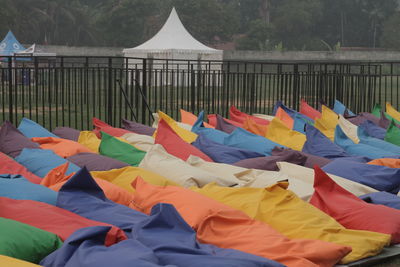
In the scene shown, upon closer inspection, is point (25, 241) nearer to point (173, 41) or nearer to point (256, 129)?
point (256, 129)

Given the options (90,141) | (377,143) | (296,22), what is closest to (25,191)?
(90,141)

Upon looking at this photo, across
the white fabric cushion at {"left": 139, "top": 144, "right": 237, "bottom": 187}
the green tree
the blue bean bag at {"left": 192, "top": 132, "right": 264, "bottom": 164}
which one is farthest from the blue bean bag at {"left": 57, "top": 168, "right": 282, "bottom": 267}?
the green tree

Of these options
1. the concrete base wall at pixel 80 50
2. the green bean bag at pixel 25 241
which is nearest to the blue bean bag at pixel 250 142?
the green bean bag at pixel 25 241

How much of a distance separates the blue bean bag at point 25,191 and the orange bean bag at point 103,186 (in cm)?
20

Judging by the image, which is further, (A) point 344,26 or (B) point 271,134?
(A) point 344,26

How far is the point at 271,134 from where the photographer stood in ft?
26.3

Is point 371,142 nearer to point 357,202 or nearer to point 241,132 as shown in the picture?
point 241,132

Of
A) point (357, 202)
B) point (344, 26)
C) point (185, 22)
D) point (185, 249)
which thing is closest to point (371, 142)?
point (357, 202)

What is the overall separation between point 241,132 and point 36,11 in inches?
1996

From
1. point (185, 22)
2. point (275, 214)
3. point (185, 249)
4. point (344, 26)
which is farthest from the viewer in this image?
point (344, 26)

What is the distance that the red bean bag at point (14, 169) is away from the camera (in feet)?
18.1

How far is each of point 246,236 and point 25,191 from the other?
57.7 inches

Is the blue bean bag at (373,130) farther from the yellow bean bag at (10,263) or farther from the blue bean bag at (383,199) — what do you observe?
the yellow bean bag at (10,263)

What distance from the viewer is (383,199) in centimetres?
542
